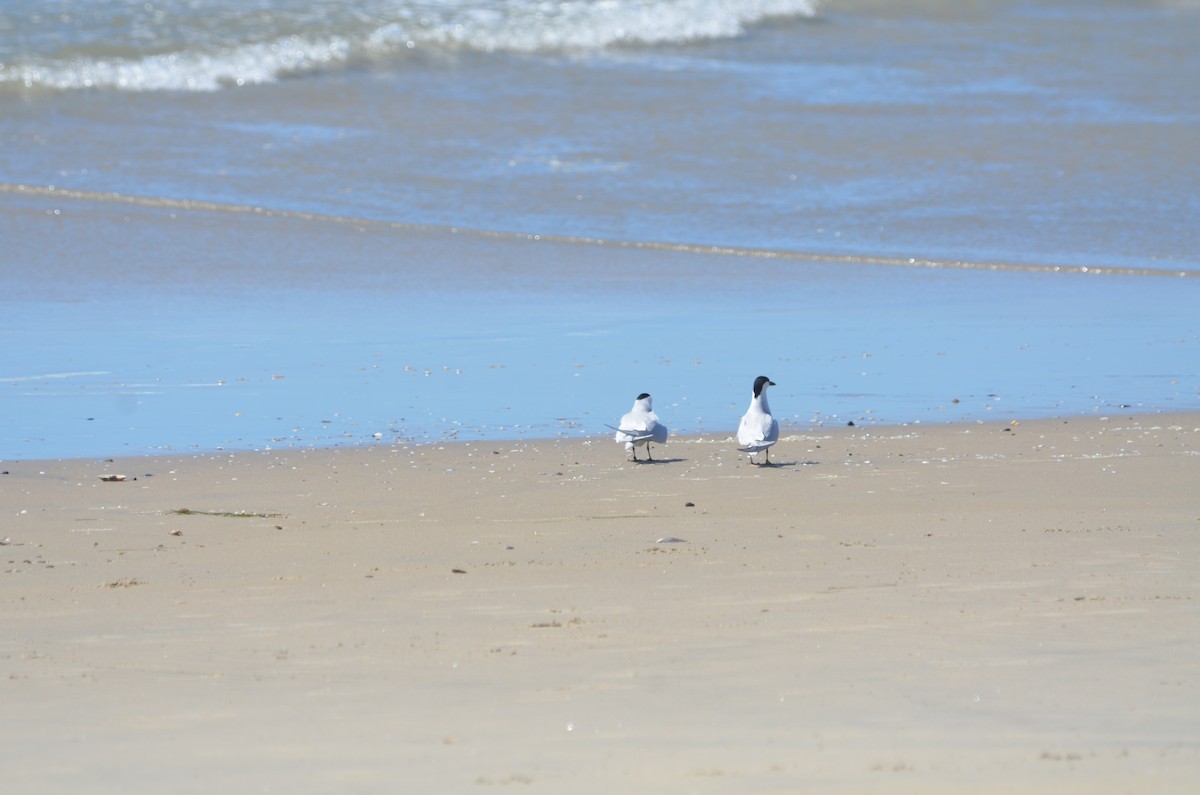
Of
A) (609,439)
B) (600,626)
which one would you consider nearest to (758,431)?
(609,439)

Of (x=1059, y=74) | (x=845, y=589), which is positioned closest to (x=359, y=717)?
(x=845, y=589)

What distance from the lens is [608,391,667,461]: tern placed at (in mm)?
7531

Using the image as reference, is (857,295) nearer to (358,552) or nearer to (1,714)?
(358,552)

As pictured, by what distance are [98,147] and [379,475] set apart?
41.0 ft

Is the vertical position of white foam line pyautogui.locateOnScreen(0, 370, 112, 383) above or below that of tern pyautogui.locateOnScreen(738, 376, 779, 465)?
below

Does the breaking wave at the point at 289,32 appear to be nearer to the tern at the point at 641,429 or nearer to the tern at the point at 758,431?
the tern at the point at 641,429

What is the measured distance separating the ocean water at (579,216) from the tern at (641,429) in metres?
0.56

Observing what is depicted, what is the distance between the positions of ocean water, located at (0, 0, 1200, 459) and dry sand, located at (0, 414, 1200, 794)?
1439 millimetres

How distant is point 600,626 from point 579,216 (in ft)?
38.9

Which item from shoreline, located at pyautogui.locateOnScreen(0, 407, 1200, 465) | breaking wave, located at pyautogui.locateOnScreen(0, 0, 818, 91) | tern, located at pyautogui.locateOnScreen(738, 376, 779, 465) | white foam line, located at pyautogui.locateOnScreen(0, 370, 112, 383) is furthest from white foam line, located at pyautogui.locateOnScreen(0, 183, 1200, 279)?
tern, located at pyautogui.locateOnScreen(738, 376, 779, 465)

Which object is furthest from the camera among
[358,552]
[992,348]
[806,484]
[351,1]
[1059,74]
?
[351,1]

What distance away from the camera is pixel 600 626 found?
459 centimetres

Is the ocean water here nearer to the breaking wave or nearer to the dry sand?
the breaking wave

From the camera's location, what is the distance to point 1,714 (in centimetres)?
384
